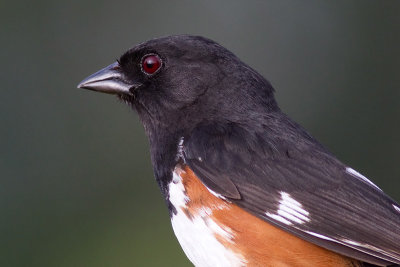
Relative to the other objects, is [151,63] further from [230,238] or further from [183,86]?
[230,238]

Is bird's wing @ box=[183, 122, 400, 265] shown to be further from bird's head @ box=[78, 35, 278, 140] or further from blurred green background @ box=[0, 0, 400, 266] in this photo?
blurred green background @ box=[0, 0, 400, 266]

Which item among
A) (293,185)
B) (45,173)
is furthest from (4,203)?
(293,185)

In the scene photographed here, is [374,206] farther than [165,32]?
No

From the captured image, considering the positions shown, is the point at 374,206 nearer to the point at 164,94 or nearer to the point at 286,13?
the point at 164,94

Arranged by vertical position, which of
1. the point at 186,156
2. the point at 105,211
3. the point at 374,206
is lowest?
the point at 105,211

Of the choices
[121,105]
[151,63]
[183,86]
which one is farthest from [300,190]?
[121,105]

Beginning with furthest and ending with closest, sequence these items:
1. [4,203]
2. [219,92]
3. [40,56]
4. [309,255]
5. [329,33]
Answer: [329,33]
[40,56]
[4,203]
[219,92]
[309,255]

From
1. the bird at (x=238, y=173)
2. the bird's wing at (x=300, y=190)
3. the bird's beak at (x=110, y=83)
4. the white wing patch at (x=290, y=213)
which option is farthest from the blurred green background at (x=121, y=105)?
the white wing patch at (x=290, y=213)
